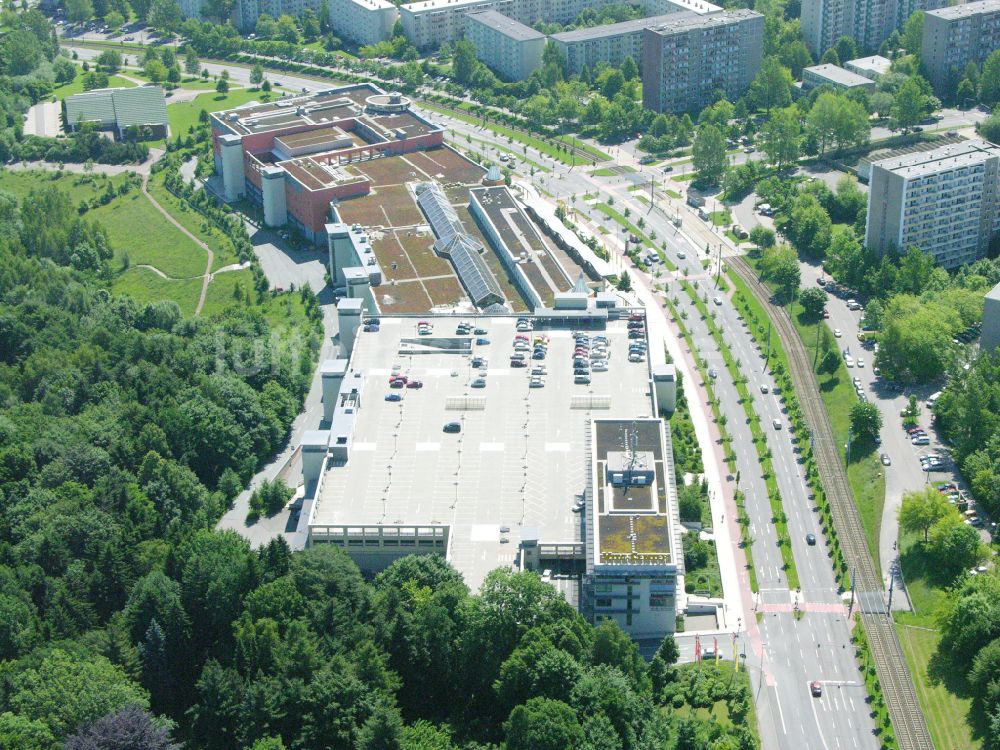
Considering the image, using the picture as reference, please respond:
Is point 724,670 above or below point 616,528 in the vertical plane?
below

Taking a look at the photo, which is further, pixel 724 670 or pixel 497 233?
pixel 497 233

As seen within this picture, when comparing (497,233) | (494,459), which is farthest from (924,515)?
(497,233)

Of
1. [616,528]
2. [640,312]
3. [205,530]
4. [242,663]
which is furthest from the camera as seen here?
[640,312]

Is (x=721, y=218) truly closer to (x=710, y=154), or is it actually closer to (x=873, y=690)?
(x=710, y=154)

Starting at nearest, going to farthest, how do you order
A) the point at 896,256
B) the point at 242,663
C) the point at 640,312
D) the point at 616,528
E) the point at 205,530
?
the point at 242,663 < the point at 616,528 < the point at 205,530 < the point at 640,312 < the point at 896,256

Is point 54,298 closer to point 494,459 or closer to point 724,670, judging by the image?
point 494,459

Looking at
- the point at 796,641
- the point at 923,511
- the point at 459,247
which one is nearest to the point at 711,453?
the point at 923,511
